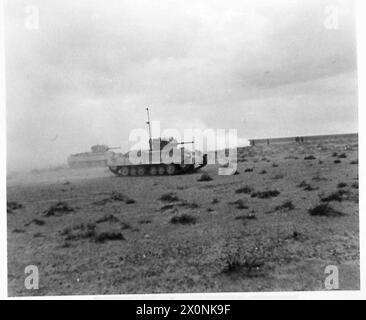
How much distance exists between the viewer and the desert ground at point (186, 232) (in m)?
6.08

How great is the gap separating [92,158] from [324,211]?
4.87m

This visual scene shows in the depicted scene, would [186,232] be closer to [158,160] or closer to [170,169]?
[170,169]

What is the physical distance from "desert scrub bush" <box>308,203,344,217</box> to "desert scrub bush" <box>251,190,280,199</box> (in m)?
0.81

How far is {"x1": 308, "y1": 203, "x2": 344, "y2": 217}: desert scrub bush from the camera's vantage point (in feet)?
22.5

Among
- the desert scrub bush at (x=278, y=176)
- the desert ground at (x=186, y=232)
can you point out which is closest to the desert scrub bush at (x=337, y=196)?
the desert ground at (x=186, y=232)

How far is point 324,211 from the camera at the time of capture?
6938 millimetres

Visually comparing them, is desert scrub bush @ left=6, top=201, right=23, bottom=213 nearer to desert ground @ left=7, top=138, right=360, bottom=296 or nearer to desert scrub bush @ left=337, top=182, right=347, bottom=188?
desert ground @ left=7, top=138, right=360, bottom=296

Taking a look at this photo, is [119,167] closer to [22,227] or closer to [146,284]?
Answer: [22,227]

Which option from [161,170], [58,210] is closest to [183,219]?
[58,210]

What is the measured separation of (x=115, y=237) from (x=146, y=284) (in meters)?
1.12

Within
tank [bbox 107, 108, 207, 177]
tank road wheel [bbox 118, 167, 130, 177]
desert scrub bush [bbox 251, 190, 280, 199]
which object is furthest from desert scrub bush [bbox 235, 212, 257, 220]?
tank road wheel [bbox 118, 167, 130, 177]

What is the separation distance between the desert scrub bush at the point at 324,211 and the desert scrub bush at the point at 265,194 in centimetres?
81

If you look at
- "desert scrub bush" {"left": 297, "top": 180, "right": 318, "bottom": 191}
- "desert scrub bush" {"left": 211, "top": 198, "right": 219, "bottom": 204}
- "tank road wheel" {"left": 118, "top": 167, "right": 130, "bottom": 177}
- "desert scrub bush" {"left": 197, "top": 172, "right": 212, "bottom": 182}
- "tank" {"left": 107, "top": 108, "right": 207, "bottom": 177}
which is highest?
"tank" {"left": 107, "top": 108, "right": 207, "bottom": 177}

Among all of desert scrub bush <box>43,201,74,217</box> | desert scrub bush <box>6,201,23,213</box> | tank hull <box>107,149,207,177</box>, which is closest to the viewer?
desert scrub bush <box>6,201,23,213</box>
